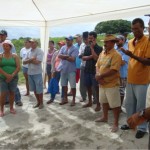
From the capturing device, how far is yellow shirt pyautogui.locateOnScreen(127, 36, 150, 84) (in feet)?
12.9

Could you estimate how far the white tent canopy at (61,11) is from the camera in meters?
5.63

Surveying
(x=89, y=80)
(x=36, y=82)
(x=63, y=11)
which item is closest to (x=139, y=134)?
(x=89, y=80)

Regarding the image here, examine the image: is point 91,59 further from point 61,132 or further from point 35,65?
point 61,132

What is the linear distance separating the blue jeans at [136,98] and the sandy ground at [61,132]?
1.42 feet

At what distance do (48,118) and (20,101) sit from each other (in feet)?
4.74

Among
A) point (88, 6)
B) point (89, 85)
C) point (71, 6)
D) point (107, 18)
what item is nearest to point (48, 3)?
point (71, 6)

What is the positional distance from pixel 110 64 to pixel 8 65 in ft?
7.49

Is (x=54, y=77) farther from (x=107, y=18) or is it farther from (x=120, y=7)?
(x=120, y=7)

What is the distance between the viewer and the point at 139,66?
4.04 m

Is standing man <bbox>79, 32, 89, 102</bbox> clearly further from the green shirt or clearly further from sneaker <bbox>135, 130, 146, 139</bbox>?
sneaker <bbox>135, 130, 146, 139</bbox>

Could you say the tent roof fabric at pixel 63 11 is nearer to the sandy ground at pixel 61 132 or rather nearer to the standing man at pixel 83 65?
the standing man at pixel 83 65

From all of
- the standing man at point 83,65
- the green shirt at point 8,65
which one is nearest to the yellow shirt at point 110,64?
the standing man at point 83,65

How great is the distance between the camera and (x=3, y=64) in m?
5.55

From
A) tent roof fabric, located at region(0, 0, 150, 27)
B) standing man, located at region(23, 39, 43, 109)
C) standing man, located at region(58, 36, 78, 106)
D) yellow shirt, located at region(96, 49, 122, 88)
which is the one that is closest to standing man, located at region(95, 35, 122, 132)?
yellow shirt, located at region(96, 49, 122, 88)
